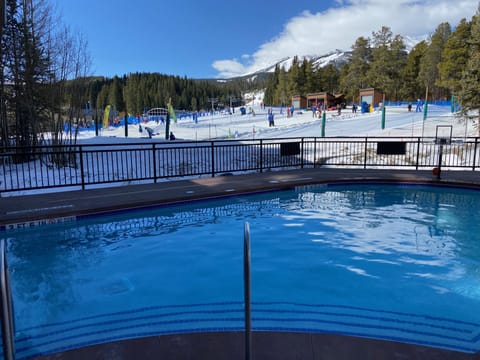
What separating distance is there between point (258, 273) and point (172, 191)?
5050 mm

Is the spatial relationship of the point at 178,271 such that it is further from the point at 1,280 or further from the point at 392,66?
the point at 392,66

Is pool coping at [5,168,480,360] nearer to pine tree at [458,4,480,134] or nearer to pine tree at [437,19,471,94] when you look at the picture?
pine tree at [458,4,480,134]

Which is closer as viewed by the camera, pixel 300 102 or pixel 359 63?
pixel 359 63

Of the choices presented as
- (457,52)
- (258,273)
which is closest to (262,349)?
(258,273)

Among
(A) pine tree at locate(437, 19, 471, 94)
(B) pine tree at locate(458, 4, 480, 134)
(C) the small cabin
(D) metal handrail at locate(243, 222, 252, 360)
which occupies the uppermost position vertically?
(A) pine tree at locate(437, 19, 471, 94)

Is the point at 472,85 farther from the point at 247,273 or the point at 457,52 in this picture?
the point at 457,52

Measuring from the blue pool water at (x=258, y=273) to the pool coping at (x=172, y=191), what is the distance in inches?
11.1

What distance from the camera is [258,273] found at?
5.45 meters

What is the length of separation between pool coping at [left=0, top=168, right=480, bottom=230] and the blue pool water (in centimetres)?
28

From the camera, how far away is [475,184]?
10.6 m

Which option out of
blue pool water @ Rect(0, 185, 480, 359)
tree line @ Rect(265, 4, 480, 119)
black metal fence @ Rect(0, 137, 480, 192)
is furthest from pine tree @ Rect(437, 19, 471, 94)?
blue pool water @ Rect(0, 185, 480, 359)

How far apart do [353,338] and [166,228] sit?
16.8 feet

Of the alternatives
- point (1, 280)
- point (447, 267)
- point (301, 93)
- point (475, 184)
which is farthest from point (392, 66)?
point (1, 280)

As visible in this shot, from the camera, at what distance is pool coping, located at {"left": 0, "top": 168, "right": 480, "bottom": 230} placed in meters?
7.69
